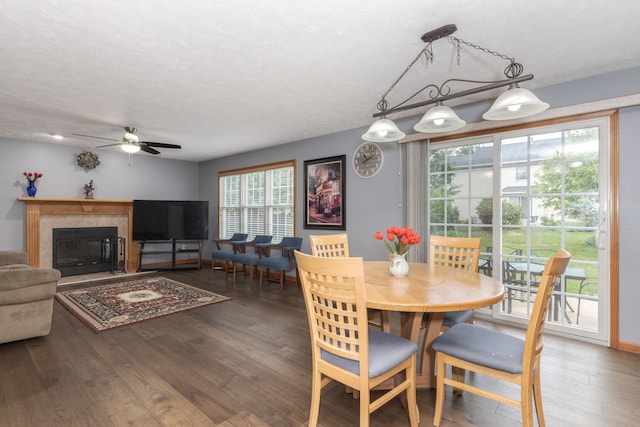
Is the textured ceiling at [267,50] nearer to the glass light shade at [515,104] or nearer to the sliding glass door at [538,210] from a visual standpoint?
the glass light shade at [515,104]

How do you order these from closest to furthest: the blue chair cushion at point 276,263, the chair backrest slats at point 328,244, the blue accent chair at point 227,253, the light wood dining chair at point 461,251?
the light wood dining chair at point 461,251
the chair backrest slats at point 328,244
the blue chair cushion at point 276,263
the blue accent chair at point 227,253

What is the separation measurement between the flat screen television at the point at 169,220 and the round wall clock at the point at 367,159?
11.9 ft

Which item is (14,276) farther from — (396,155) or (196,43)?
(396,155)

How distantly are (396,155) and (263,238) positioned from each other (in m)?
2.97

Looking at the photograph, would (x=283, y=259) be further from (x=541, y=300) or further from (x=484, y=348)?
(x=541, y=300)

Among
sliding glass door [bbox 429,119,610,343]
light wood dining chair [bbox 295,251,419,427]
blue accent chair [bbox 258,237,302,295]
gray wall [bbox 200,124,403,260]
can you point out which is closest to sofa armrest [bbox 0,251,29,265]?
blue accent chair [bbox 258,237,302,295]

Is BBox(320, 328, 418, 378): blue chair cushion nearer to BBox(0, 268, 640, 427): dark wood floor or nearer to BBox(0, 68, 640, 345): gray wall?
BBox(0, 268, 640, 427): dark wood floor

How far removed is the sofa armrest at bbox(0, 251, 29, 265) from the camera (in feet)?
14.0

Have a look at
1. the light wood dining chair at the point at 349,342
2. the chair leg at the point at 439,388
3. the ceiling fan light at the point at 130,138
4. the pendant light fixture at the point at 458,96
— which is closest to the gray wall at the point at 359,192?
the pendant light fixture at the point at 458,96

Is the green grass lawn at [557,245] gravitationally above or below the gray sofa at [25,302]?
above

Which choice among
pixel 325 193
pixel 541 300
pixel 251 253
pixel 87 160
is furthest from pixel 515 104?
pixel 87 160

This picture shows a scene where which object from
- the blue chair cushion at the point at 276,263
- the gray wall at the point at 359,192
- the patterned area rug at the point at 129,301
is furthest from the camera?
the blue chair cushion at the point at 276,263

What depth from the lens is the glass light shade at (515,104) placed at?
185cm

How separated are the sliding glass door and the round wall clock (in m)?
0.87
